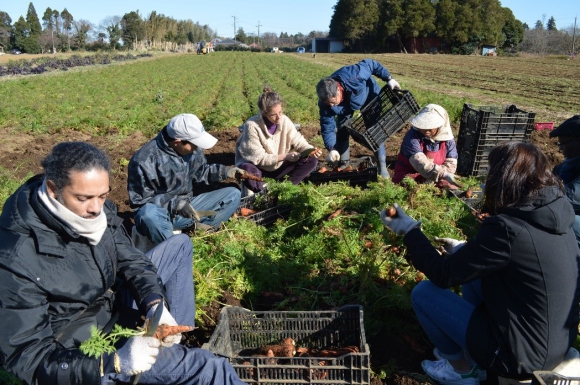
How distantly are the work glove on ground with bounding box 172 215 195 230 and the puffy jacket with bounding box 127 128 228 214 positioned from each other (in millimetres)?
145

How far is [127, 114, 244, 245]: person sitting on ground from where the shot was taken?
4.71m

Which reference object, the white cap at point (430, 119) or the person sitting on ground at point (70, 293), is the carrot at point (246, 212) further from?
the person sitting on ground at point (70, 293)

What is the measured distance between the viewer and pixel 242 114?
1381 cm

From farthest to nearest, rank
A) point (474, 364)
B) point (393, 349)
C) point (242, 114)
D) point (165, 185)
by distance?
point (242, 114) → point (165, 185) → point (393, 349) → point (474, 364)

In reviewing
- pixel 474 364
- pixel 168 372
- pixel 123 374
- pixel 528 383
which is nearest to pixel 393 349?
pixel 474 364

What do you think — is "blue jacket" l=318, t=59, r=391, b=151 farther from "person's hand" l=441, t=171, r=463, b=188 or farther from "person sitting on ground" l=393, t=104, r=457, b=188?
"person's hand" l=441, t=171, r=463, b=188

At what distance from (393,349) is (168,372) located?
5.83 ft

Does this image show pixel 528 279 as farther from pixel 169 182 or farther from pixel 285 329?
pixel 169 182

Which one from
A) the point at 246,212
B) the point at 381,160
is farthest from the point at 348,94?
the point at 246,212

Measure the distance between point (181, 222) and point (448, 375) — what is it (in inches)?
120

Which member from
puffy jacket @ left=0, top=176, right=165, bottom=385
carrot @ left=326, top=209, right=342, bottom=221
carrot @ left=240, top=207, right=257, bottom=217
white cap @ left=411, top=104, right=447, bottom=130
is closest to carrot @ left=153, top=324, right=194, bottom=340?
puffy jacket @ left=0, top=176, right=165, bottom=385

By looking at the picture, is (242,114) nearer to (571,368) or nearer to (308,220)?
(308,220)

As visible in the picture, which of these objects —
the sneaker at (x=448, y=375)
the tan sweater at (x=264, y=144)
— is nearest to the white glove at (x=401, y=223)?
the sneaker at (x=448, y=375)

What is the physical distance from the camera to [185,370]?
8.45 ft
